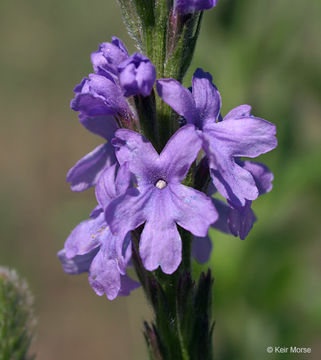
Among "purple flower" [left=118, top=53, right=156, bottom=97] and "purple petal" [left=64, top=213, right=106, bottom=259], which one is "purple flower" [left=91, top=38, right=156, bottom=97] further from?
"purple petal" [left=64, top=213, right=106, bottom=259]

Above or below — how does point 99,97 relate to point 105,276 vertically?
above

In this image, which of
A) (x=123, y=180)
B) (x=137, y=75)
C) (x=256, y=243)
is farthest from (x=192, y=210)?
(x=256, y=243)

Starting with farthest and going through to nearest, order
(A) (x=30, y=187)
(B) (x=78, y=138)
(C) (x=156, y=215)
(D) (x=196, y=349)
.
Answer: (B) (x=78, y=138) → (A) (x=30, y=187) → (D) (x=196, y=349) → (C) (x=156, y=215)

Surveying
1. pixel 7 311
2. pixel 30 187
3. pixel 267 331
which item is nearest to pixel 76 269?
pixel 7 311

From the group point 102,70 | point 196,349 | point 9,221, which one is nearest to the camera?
point 102,70

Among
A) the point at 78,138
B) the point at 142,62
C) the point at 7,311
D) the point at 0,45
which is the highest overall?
the point at 0,45

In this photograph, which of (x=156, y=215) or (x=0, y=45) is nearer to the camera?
(x=156, y=215)

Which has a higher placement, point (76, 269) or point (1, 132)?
point (1, 132)

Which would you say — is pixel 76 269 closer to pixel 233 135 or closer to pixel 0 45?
pixel 233 135

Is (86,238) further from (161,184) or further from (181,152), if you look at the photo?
(181,152)
